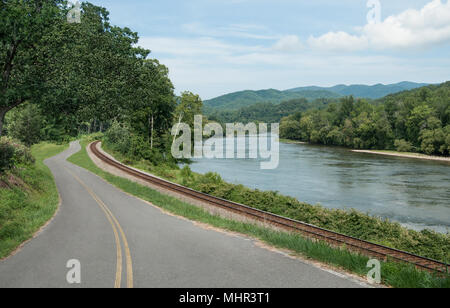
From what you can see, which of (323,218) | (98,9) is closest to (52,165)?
(98,9)

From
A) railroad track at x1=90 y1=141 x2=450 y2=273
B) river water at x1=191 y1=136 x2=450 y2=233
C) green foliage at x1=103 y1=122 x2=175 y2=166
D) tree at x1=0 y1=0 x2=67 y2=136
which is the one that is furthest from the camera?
green foliage at x1=103 y1=122 x2=175 y2=166

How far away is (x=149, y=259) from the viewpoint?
8.91m

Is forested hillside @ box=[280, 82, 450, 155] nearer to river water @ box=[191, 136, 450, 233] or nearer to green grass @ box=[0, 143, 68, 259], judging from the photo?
river water @ box=[191, 136, 450, 233]

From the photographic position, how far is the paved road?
7332 mm

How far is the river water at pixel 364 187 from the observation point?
96.6 feet

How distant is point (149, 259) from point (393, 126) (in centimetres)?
12332

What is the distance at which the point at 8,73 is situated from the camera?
13.9 m

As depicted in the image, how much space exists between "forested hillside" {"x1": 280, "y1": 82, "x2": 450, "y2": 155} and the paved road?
291 ft

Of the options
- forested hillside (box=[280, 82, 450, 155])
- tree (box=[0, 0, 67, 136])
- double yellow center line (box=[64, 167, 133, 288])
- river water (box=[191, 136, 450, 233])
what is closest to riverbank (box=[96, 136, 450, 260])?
river water (box=[191, 136, 450, 233])

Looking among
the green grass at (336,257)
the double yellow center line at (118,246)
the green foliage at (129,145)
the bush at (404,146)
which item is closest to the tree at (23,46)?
the double yellow center line at (118,246)

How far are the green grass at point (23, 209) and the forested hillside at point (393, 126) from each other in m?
88.6

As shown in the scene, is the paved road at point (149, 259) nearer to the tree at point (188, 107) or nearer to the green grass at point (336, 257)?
the green grass at point (336, 257)

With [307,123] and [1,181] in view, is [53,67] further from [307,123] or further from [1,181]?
[307,123]

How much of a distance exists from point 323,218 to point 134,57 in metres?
26.7
